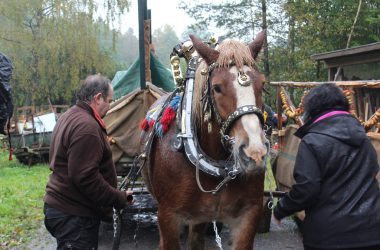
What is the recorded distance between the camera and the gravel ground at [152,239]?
16.7ft

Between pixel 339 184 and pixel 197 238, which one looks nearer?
pixel 339 184

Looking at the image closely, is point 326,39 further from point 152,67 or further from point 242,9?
A: point 152,67

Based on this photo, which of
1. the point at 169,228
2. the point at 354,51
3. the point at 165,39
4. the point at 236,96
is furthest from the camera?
the point at 165,39

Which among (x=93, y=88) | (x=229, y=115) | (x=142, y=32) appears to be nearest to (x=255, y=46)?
(x=229, y=115)

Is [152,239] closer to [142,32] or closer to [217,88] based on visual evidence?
[142,32]

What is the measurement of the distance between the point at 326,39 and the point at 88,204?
13.2m

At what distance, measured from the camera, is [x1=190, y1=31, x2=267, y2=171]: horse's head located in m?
2.35

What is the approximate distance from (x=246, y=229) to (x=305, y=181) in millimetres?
791

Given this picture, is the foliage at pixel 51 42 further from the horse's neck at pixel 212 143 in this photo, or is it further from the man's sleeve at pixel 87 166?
the man's sleeve at pixel 87 166

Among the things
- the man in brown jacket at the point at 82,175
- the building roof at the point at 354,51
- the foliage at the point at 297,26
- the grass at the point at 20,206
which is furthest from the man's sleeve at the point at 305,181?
the foliage at the point at 297,26

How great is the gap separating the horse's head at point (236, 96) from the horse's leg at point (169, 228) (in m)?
0.75

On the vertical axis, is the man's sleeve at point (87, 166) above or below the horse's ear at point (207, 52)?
below

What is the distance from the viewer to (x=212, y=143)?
2957mm

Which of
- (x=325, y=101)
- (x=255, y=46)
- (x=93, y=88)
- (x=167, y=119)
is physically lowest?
(x=167, y=119)
